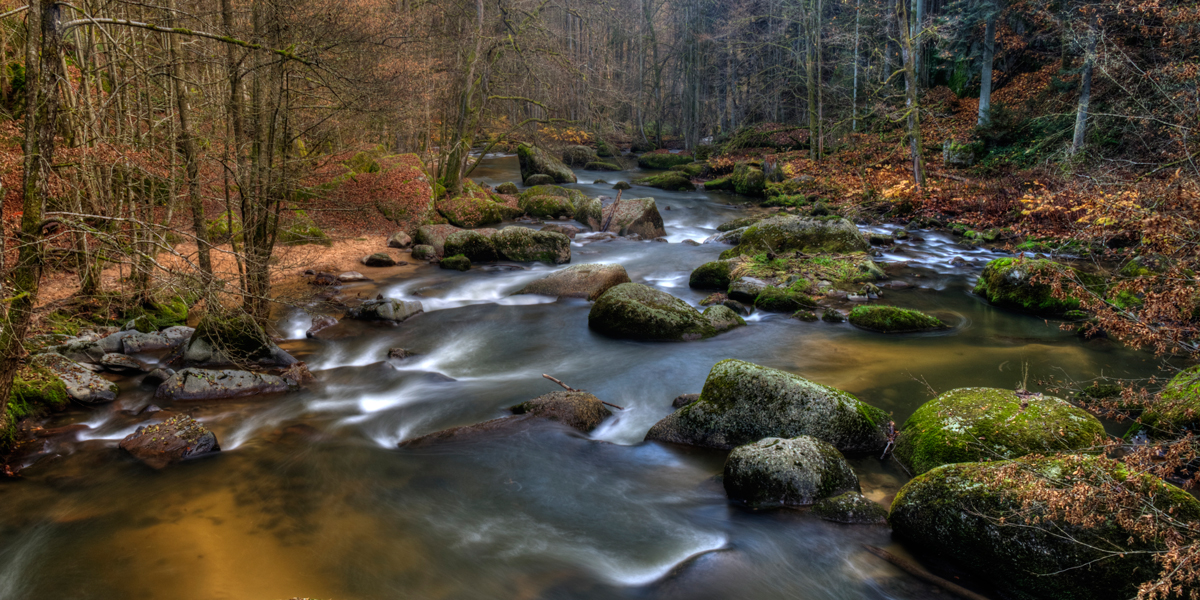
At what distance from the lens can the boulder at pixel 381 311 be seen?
1116 centimetres

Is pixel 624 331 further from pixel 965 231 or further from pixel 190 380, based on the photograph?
pixel 965 231

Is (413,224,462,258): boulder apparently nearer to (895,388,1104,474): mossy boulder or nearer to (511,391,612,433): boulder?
(511,391,612,433): boulder

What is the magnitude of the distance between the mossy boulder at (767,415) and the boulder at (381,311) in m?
5.92

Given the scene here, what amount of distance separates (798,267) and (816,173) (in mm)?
13587

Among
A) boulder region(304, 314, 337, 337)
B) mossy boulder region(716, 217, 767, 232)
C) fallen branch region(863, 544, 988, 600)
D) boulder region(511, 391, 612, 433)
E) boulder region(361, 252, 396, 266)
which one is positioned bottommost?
fallen branch region(863, 544, 988, 600)

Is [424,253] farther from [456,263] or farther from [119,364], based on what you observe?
[119,364]

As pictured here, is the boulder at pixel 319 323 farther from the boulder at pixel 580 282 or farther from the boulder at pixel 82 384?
the boulder at pixel 580 282

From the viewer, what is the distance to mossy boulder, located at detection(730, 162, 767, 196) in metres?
25.7

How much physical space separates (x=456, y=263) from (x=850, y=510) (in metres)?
11.3

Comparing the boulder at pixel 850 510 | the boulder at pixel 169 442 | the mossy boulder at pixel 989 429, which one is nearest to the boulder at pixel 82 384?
the boulder at pixel 169 442

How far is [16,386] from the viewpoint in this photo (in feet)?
22.3

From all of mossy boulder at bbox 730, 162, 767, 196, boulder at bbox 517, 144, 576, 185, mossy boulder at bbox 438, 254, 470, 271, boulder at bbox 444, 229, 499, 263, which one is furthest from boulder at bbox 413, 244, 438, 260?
mossy boulder at bbox 730, 162, 767, 196

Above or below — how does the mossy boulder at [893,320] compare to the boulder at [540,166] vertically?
below

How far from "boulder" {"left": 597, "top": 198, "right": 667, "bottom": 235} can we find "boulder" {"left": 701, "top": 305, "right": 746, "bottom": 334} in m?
8.24
